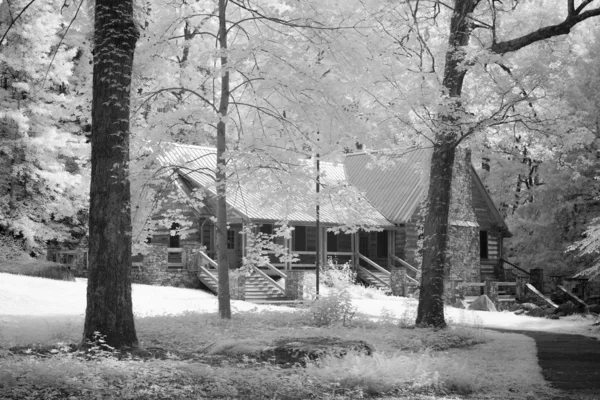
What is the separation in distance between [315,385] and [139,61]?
32.1 ft

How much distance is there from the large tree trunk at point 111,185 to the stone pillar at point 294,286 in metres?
17.9

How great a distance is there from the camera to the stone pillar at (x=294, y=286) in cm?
2860

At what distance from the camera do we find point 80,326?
48.3 ft

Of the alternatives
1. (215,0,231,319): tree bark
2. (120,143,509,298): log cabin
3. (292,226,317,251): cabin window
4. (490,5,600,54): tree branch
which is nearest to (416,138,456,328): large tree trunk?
(490,5,600,54): tree branch

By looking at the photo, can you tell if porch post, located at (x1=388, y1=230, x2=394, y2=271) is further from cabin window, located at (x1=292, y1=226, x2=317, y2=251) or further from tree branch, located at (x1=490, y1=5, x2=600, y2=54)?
tree branch, located at (x1=490, y1=5, x2=600, y2=54)

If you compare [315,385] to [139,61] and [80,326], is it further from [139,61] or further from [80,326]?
[139,61]

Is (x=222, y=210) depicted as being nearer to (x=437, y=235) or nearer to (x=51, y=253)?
(x=437, y=235)

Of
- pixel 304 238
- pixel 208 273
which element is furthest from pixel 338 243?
pixel 208 273

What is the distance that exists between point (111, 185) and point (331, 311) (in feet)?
24.3

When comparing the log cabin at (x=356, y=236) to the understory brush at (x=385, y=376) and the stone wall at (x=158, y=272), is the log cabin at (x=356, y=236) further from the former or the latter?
the understory brush at (x=385, y=376)

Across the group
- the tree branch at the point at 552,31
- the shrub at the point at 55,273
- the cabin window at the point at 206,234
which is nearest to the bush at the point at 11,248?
the shrub at the point at 55,273

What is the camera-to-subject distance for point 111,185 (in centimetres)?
1096

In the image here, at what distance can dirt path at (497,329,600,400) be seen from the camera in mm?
10375

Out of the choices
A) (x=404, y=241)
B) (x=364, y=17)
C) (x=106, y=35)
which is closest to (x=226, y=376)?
(x=106, y=35)
